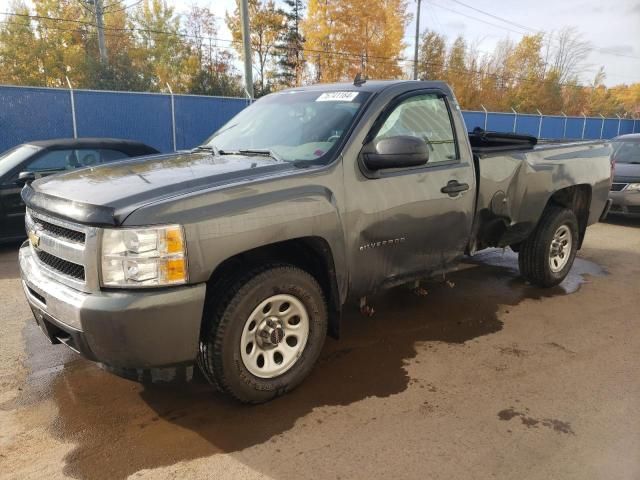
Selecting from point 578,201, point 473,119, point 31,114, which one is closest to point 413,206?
point 578,201

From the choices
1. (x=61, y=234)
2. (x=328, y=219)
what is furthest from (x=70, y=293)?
(x=328, y=219)

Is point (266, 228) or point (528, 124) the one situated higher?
point (528, 124)

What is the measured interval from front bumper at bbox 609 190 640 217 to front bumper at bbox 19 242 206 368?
8652 millimetres

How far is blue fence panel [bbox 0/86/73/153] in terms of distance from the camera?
12.2 m

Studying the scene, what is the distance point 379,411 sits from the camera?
3.01 metres

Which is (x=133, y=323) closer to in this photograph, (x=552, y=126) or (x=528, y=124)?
(x=528, y=124)

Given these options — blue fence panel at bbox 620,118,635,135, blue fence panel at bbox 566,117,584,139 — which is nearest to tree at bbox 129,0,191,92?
blue fence panel at bbox 566,117,584,139

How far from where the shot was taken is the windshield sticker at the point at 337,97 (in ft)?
12.1

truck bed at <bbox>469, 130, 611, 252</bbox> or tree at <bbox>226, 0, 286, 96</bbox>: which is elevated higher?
tree at <bbox>226, 0, 286, 96</bbox>

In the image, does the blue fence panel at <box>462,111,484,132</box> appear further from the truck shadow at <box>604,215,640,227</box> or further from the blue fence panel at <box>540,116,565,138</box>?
the truck shadow at <box>604,215,640,227</box>

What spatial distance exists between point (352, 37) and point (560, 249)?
93.7 feet

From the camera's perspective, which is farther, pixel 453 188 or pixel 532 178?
pixel 532 178

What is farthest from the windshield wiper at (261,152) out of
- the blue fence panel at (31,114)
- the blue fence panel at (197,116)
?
the blue fence panel at (197,116)

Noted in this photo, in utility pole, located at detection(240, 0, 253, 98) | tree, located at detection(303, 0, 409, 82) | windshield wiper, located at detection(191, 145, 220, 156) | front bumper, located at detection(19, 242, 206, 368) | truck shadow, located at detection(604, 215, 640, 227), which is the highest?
tree, located at detection(303, 0, 409, 82)
